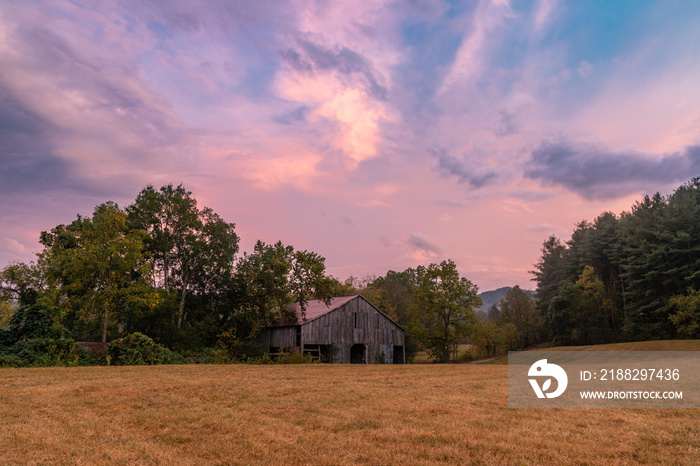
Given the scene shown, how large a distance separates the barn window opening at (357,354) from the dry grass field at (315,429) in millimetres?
30914

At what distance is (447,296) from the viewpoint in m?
46.2

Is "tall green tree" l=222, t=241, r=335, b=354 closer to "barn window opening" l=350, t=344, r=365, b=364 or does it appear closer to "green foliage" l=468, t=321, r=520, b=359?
"barn window opening" l=350, t=344, r=365, b=364

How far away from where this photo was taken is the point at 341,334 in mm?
40531

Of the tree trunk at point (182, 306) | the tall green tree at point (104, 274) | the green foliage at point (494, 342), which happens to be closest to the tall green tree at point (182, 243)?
the tree trunk at point (182, 306)

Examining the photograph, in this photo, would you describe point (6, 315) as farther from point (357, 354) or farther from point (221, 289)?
point (357, 354)

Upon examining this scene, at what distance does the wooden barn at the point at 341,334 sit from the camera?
38.6 m

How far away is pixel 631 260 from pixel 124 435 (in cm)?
6046

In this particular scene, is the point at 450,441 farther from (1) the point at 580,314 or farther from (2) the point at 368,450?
(1) the point at 580,314

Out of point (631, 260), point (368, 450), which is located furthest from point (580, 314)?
point (368, 450)

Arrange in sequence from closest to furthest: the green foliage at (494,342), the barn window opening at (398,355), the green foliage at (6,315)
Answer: the barn window opening at (398,355) < the green foliage at (6,315) < the green foliage at (494,342)

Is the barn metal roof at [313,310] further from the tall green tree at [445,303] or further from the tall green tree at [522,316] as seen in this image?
the tall green tree at [522,316]

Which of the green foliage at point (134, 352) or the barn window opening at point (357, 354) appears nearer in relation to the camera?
the green foliage at point (134, 352)

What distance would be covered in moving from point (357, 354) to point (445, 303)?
10.9 m

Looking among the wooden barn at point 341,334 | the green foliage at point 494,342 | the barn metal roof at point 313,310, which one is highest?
the barn metal roof at point 313,310
